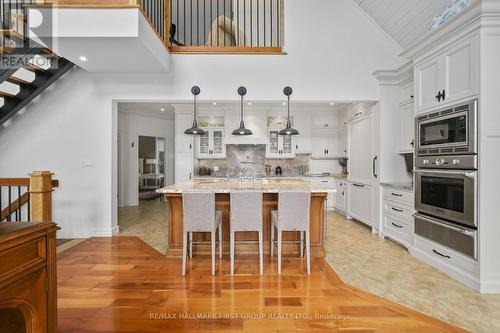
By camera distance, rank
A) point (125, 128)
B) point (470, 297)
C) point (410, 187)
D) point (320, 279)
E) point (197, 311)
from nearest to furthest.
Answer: point (197, 311) → point (470, 297) → point (320, 279) → point (410, 187) → point (125, 128)

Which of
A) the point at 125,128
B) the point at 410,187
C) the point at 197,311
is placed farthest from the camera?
the point at 125,128

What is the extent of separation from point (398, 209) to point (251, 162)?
391cm

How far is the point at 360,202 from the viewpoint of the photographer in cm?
507

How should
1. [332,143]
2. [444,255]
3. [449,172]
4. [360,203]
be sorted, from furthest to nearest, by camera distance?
[332,143], [360,203], [444,255], [449,172]

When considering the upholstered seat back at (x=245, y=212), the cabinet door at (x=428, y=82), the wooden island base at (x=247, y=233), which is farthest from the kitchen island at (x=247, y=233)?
the cabinet door at (x=428, y=82)

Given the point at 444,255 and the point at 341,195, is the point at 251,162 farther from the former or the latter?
the point at 444,255

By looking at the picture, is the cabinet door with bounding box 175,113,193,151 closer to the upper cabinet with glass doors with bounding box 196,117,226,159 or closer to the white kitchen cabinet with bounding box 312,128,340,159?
the upper cabinet with glass doors with bounding box 196,117,226,159

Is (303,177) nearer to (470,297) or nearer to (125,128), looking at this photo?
(470,297)

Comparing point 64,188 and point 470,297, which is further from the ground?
point 64,188

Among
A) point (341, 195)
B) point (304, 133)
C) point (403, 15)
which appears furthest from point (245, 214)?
point (304, 133)

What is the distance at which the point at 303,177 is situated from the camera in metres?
6.70

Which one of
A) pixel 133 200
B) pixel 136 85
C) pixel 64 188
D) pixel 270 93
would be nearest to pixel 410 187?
pixel 270 93

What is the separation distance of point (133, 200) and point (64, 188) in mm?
3186

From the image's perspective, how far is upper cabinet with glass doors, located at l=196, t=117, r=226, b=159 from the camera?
21.8 ft
